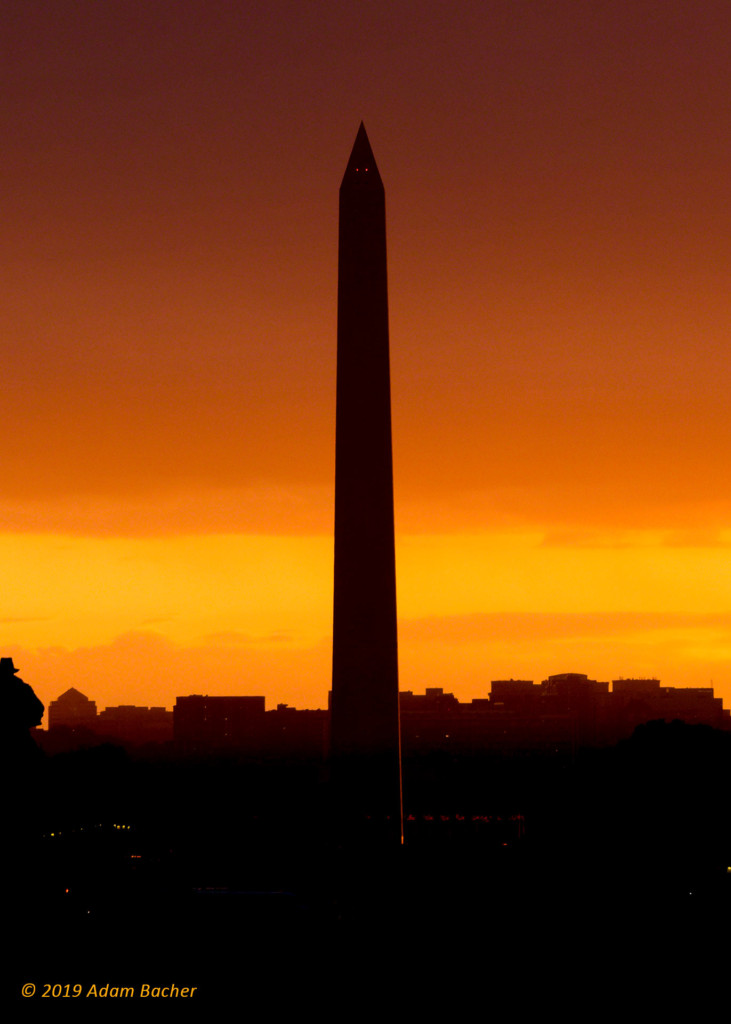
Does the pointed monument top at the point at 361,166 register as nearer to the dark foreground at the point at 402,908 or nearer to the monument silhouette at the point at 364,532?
the monument silhouette at the point at 364,532

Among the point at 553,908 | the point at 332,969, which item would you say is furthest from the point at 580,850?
the point at 332,969

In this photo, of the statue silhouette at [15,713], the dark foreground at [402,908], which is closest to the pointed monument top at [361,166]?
the dark foreground at [402,908]

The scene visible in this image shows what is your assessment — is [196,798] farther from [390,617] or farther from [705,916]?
[705,916]

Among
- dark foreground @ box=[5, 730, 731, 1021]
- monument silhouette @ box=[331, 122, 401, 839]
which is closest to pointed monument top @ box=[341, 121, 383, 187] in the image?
monument silhouette @ box=[331, 122, 401, 839]

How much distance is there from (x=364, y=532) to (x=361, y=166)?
37.6 feet

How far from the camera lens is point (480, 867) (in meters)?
45.1

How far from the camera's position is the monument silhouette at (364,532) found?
4850cm

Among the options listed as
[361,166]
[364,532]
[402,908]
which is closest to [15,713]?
[402,908]

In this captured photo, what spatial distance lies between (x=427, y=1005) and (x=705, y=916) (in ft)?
39.8

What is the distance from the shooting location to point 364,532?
160 ft

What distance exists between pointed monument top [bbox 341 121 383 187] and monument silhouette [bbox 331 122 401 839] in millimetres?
44

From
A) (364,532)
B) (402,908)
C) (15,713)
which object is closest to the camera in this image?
(15,713)

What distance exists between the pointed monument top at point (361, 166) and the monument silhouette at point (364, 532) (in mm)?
44

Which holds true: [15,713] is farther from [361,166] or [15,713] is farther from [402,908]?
[361,166]
